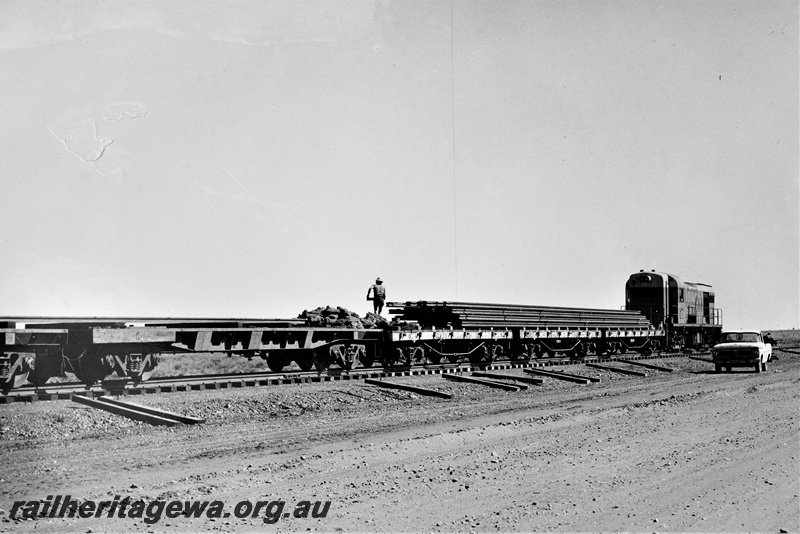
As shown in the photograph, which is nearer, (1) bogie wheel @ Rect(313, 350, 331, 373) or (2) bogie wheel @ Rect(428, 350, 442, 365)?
(1) bogie wheel @ Rect(313, 350, 331, 373)

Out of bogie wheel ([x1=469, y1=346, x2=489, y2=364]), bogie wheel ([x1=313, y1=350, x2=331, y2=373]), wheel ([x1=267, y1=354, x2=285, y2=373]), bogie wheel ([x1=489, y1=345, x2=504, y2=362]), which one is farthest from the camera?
bogie wheel ([x1=489, y1=345, x2=504, y2=362])

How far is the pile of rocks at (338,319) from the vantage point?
19128 millimetres

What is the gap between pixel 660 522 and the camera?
269 inches

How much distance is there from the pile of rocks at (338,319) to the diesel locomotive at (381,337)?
0.15m

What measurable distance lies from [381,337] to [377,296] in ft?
5.17

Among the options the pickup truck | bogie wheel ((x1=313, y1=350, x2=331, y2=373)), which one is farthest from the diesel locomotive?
the pickup truck

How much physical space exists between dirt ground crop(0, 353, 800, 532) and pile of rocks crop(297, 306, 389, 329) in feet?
12.8

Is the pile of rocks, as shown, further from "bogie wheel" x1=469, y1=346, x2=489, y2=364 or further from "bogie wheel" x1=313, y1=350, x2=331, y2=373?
"bogie wheel" x1=469, y1=346, x2=489, y2=364

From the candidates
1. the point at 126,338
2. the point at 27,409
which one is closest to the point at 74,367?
the point at 126,338

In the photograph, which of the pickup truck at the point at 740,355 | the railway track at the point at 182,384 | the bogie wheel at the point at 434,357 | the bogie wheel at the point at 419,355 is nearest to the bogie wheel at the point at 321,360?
the railway track at the point at 182,384

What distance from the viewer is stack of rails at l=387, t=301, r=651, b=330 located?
2339cm

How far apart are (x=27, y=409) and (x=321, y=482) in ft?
18.6

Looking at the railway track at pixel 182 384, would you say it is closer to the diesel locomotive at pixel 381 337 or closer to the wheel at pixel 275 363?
the diesel locomotive at pixel 381 337

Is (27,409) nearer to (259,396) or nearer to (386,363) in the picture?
(259,396)
